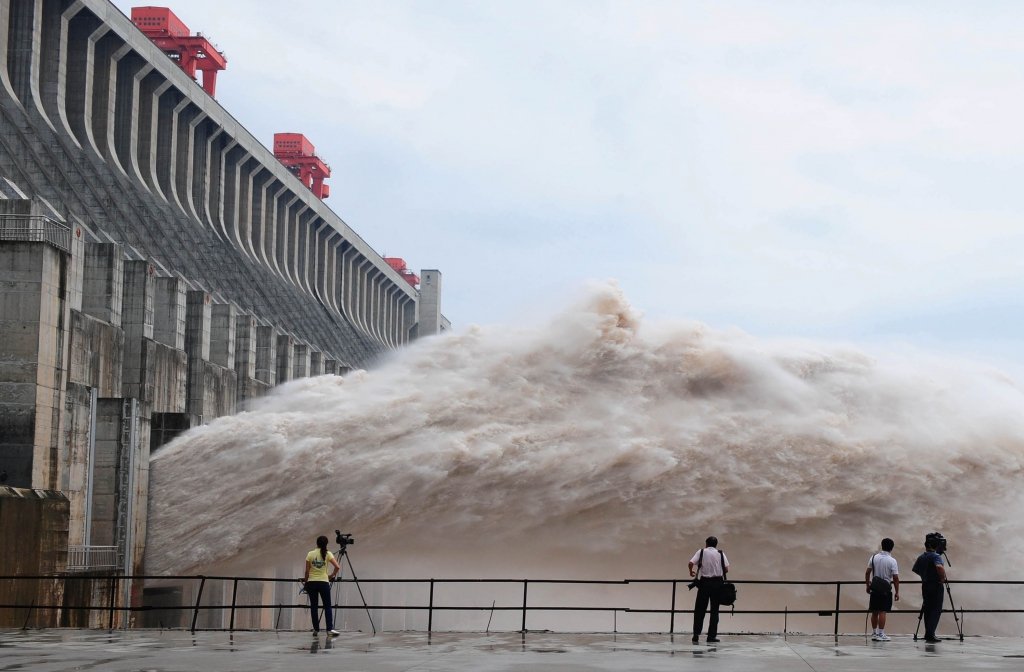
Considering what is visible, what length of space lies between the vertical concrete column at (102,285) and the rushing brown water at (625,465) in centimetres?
745

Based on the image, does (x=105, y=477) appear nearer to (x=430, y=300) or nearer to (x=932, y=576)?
(x=932, y=576)

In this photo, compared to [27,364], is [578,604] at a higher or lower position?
lower

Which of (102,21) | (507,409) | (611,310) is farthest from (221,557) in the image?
(102,21)

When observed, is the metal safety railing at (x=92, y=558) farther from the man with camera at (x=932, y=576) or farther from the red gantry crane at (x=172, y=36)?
the red gantry crane at (x=172, y=36)

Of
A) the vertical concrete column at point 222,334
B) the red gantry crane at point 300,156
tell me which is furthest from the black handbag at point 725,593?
the red gantry crane at point 300,156

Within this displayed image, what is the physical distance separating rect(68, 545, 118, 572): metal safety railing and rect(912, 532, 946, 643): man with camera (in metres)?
23.5

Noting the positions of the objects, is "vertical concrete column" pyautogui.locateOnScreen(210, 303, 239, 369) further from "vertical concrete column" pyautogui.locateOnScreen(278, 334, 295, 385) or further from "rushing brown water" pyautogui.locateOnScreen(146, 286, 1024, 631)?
"rushing brown water" pyautogui.locateOnScreen(146, 286, 1024, 631)

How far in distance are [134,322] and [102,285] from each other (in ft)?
8.15

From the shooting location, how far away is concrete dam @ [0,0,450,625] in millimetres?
34781

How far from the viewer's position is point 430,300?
137 meters

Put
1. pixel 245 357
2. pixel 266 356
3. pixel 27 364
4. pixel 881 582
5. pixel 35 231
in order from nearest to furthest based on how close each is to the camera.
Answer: pixel 881 582 < pixel 27 364 < pixel 35 231 < pixel 245 357 < pixel 266 356

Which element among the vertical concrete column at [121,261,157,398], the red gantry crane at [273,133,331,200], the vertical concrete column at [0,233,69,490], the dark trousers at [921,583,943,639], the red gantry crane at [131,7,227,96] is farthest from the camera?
the red gantry crane at [273,133,331,200]

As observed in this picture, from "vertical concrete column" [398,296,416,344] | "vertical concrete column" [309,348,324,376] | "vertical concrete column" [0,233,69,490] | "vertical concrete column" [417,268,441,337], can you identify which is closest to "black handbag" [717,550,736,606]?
"vertical concrete column" [0,233,69,490]

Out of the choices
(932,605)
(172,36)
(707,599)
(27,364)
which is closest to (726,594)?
(707,599)
